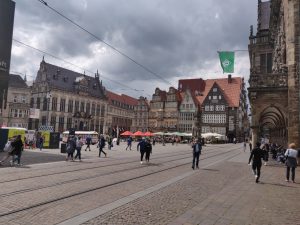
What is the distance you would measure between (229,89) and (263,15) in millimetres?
47681

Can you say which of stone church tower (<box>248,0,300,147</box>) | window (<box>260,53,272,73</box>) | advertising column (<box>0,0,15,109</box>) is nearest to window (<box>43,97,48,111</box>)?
advertising column (<box>0,0,15,109</box>)

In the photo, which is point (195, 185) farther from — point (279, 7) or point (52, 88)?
point (52, 88)

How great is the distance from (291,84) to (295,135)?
358 centimetres

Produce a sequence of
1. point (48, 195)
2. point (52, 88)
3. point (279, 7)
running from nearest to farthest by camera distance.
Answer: point (48, 195), point (279, 7), point (52, 88)

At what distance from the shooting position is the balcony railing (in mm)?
24828

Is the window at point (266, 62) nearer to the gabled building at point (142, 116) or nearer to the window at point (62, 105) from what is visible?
the window at point (62, 105)

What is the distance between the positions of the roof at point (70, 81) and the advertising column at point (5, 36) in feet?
174

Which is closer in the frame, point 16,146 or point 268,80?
point 16,146

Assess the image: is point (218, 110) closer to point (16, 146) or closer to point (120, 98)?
point (120, 98)

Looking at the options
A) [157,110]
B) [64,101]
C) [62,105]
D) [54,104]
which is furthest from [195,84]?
[54,104]

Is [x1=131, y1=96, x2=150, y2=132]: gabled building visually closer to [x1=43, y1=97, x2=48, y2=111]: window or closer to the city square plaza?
[x1=43, y1=97, x2=48, y2=111]: window

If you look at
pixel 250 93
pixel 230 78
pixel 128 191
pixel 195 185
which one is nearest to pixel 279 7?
pixel 250 93

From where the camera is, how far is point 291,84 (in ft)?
76.5

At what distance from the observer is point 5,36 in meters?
29.1
